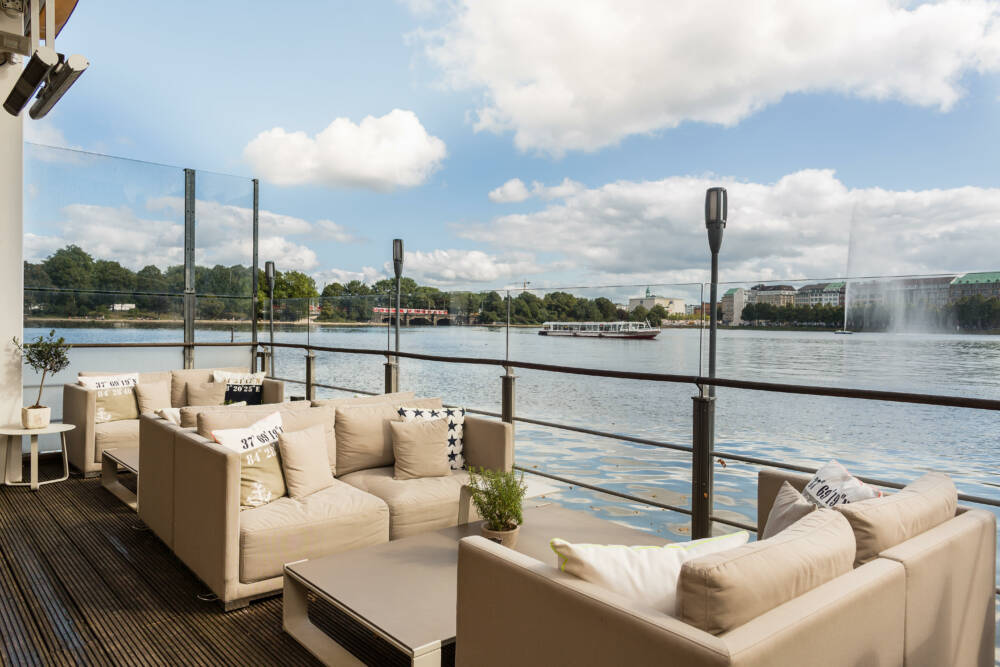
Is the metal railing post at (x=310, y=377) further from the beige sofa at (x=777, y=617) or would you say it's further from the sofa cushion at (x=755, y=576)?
the sofa cushion at (x=755, y=576)

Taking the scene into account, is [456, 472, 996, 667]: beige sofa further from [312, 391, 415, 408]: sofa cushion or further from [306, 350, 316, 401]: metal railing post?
[306, 350, 316, 401]: metal railing post

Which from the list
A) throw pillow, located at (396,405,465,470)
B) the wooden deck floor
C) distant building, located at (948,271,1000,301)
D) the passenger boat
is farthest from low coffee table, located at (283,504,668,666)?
distant building, located at (948,271,1000,301)

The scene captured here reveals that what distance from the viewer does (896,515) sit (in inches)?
62.2

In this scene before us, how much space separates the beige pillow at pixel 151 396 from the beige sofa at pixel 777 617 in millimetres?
4253

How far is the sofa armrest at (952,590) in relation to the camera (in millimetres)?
1479

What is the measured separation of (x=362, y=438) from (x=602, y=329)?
16.9ft

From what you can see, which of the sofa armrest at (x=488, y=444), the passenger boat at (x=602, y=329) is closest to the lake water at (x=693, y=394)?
the passenger boat at (x=602, y=329)

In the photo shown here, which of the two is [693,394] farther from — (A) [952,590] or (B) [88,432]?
(A) [952,590]

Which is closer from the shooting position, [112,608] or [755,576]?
[755,576]

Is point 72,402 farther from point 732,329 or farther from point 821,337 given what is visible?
point 821,337

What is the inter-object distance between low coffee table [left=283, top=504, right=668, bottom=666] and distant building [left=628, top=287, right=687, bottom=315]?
3666 millimetres

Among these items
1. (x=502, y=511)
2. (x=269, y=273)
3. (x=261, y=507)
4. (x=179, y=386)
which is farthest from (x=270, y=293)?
(x=502, y=511)

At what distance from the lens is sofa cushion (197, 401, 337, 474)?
9.68 feet

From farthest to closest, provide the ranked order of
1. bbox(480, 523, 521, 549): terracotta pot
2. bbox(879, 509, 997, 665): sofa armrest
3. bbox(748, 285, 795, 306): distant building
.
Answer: bbox(748, 285, 795, 306): distant building
bbox(480, 523, 521, 549): terracotta pot
bbox(879, 509, 997, 665): sofa armrest
